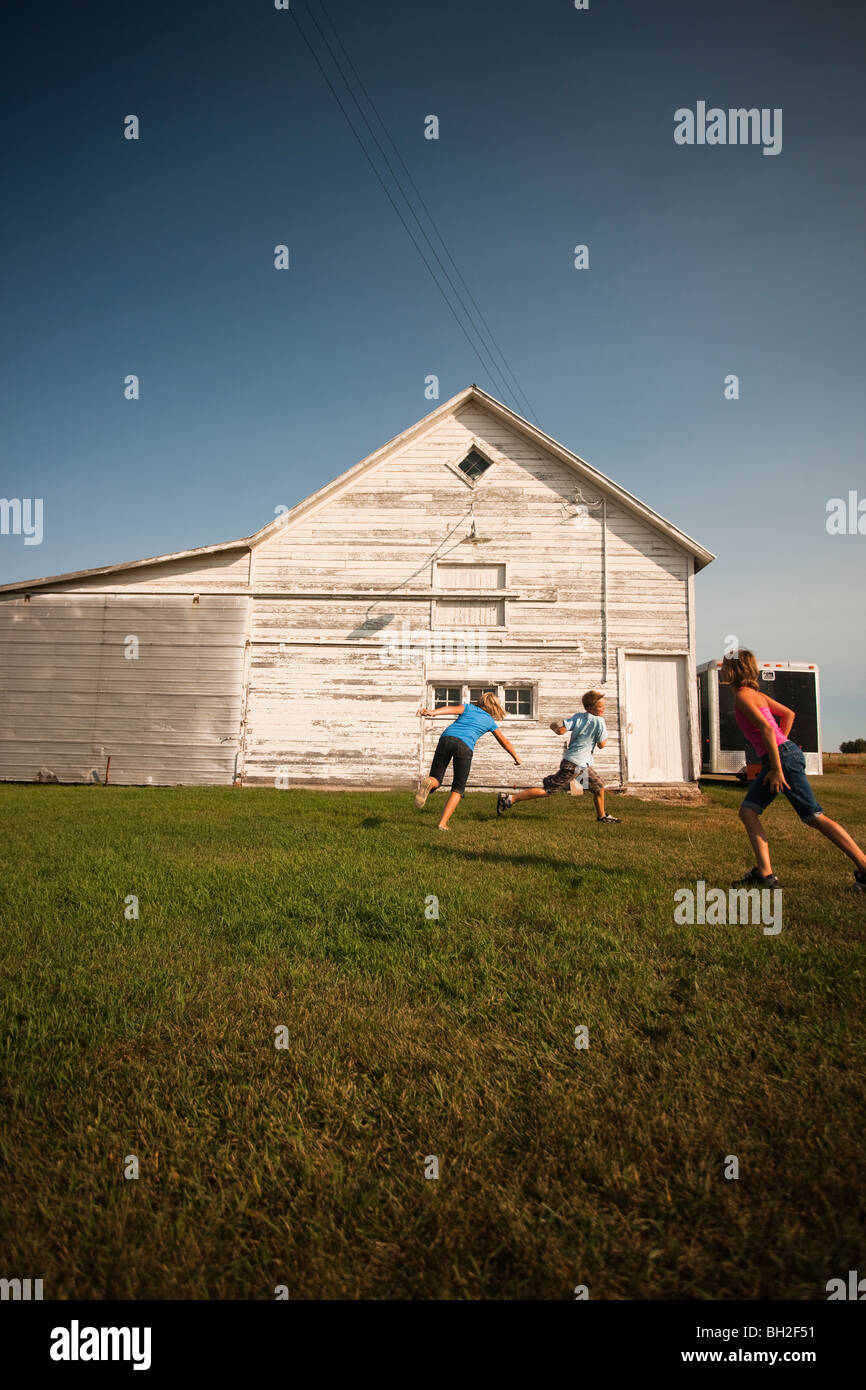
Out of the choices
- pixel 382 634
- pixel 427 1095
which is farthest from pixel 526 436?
pixel 427 1095

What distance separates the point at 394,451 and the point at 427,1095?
16.2 metres

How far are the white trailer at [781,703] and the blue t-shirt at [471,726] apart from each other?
12194mm

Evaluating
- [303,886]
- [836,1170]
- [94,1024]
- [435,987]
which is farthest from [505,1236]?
[303,886]

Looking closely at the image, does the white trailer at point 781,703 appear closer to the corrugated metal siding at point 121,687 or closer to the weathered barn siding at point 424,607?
the weathered barn siding at point 424,607

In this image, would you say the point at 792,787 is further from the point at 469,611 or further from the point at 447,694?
the point at 469,611

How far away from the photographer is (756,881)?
5586 millimetres

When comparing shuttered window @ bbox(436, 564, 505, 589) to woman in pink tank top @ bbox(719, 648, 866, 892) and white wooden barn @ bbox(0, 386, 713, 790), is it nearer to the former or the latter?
white wooden barn @ bbox(0, 386, 713, 790)

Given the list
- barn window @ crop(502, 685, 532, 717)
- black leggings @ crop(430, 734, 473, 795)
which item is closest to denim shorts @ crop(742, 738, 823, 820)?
black leggings @ crop(430, 734, 473, 795)

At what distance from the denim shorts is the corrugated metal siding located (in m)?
12.5

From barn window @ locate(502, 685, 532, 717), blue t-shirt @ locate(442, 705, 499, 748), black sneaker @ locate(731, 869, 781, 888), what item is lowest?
black sneaker @ locate(731, 869, 781, 888)

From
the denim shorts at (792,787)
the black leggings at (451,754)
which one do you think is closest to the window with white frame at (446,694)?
the black leggings at (451,754)

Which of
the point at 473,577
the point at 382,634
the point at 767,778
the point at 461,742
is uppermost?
the point at 473,577

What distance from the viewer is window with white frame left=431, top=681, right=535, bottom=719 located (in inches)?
626
